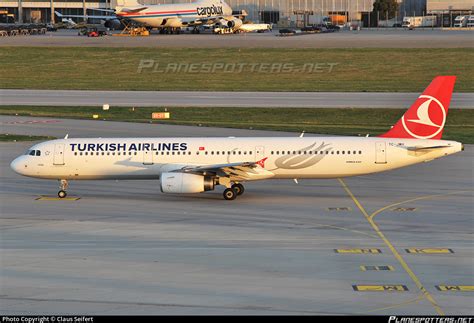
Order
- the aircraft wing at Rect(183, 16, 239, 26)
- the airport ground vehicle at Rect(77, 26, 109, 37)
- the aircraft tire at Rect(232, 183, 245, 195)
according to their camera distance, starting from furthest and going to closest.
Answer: the aircraft wing at Rect(183, 16, 239, 26) < the airport ground vehicle at Rect(77, 26, 109, 37) < the aircraft tire at Rect(232, 183, 245, 195)

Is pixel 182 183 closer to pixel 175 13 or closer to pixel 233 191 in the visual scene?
pixel 233 191

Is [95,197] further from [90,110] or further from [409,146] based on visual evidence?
[90,110]

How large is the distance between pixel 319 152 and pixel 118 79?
231 feet

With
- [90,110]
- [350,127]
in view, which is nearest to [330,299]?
[350,127]

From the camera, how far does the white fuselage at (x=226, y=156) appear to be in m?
48.7

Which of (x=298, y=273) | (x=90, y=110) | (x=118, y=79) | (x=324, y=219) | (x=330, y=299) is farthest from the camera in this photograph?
(x=118, y=79)

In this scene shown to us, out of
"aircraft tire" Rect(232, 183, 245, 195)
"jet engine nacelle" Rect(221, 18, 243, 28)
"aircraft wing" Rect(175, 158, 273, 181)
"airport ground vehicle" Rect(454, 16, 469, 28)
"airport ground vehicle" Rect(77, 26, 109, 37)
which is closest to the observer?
"aircraft wing" Rect(175, 158, 273, 181)

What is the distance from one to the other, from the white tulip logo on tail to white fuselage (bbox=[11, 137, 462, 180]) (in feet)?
3.52

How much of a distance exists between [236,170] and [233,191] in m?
1.13

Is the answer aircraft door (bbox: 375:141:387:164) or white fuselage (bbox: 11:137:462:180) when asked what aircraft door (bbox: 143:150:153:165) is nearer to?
white fuselage (bbox: 11:137:462:180)

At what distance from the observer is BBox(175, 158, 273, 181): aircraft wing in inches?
1892

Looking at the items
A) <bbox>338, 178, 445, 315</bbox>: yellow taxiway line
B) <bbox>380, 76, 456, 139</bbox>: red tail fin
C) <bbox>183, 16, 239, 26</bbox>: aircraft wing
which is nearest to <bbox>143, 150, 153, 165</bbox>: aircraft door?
<bbox>338, 178, 445, 315</bbox>: yellow taxiway line

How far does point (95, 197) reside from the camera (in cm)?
5053

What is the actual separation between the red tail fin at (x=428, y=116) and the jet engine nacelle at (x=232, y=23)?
12405 centimetres
